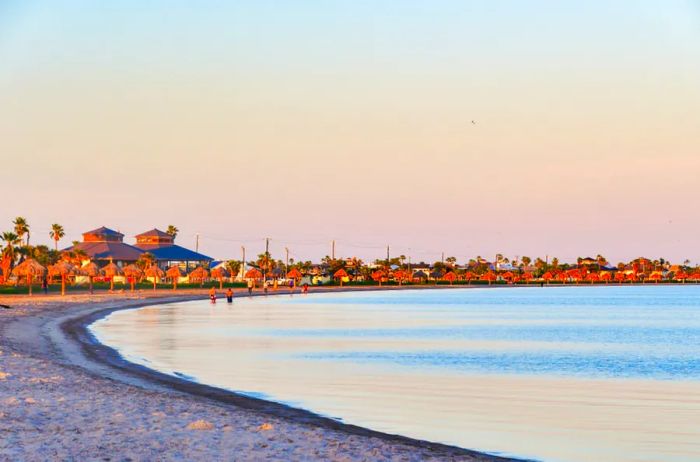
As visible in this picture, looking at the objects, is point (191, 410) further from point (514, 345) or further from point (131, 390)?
point (514, 345)

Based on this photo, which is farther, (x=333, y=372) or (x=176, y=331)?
(x=176, y=331)

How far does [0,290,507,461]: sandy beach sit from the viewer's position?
41.4ft

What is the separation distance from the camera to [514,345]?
43.8 meters

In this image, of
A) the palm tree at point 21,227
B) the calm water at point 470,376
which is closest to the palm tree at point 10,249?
the palm tree at point 21,227

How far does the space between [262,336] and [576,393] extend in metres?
23.5

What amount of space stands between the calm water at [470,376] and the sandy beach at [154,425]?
6.45ft

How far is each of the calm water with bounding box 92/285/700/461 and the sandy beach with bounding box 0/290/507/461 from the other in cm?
197

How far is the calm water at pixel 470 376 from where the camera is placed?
1747cm

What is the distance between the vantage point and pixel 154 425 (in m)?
14.6

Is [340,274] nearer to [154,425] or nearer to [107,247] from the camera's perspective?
[107,247]

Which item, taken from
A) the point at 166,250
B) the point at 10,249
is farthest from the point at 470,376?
the point at 166,250

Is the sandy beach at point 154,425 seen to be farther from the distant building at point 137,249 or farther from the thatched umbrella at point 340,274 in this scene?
the thatched umbrella at point 340,274

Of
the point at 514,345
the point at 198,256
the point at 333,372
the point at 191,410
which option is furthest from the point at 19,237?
the point at 191,410

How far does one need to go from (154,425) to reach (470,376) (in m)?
15.8
